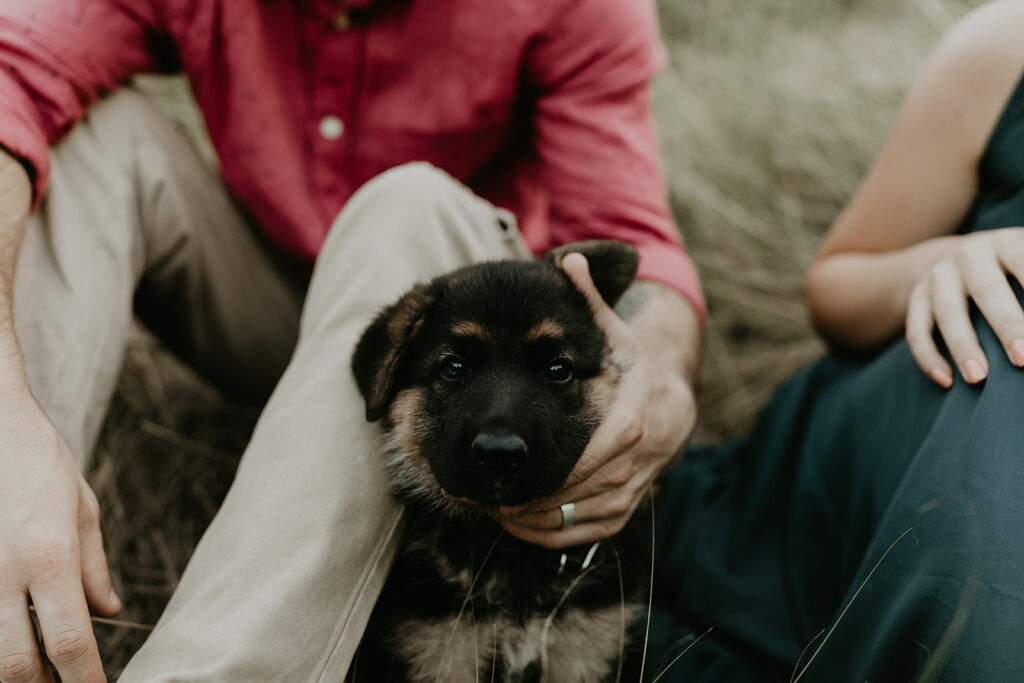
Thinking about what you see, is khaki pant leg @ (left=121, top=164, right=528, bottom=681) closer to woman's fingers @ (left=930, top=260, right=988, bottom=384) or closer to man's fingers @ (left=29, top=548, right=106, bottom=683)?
man's fingers @ (left=29, top=548, right=106, bottom=683)

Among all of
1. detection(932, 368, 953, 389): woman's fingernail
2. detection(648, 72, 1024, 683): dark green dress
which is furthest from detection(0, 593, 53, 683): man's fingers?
detection(932, 368, 953, 389): woman's fingernail

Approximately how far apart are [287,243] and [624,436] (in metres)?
1.59

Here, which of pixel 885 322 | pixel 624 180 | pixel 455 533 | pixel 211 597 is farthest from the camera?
pixel 624 180

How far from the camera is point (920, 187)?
8.98ft

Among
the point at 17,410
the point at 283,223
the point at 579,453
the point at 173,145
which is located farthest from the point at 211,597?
the point at 173,145

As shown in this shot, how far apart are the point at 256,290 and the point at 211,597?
5.02ft

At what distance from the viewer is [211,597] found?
1862mm

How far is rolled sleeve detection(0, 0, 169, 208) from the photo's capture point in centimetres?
227

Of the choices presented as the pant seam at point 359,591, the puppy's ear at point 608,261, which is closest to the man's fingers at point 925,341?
the puppy's ear at point 608,261

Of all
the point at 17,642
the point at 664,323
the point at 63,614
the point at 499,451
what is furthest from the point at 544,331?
the point at 17,642

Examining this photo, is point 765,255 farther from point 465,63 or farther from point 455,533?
point 455,533

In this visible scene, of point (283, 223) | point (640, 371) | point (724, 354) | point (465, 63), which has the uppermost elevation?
point (465, 63)

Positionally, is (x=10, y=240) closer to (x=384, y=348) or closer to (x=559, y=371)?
(x=384, y=348)

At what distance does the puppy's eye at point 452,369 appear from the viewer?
2.25 m
